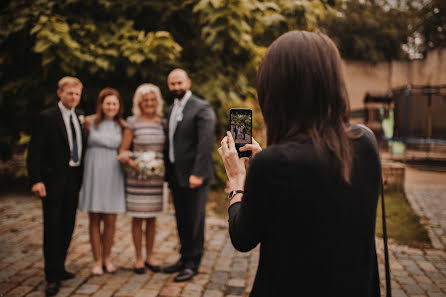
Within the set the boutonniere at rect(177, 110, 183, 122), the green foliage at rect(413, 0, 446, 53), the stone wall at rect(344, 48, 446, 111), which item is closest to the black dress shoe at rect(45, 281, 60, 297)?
the boutonniere at rect(177, 110, 183, 122)

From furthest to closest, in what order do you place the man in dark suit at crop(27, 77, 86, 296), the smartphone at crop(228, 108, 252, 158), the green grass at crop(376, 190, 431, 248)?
1. the green grass at crop(376, 190, 431, 248)
2. the man in dark suit at crop(27, 77, 86, 296)
3. the smartphone at crop(228, 108, 252, 158)

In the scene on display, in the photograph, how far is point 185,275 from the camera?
4.78 m

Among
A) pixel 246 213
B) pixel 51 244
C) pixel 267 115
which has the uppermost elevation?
pixel 267 115

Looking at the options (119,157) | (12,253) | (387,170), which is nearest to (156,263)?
(119,157)

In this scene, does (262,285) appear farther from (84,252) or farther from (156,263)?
(84,252)

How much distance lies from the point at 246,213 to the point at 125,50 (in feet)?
20.8

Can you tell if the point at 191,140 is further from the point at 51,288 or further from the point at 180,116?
the point at 51,288

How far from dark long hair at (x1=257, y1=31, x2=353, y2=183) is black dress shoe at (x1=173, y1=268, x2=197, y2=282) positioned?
12.0 feet

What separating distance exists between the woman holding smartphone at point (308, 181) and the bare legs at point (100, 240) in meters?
3.81

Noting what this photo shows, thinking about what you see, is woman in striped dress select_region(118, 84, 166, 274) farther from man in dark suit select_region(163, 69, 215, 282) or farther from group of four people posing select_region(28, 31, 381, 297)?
group of four people posing select_region(28, 31, 381, 297)

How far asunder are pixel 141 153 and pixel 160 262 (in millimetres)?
1595

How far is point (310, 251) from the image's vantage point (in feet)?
4.82

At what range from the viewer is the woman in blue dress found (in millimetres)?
4867

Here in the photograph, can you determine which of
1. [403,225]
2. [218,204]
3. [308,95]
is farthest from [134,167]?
[403,225]
